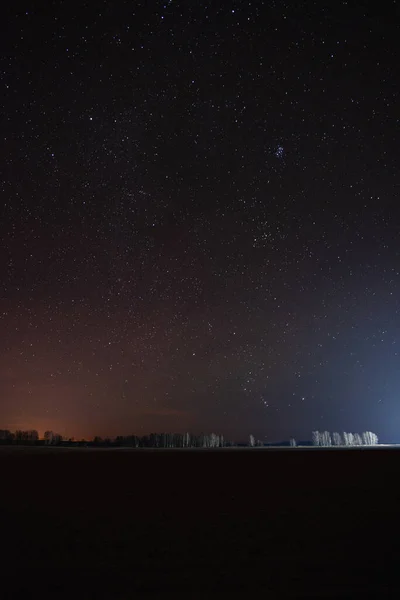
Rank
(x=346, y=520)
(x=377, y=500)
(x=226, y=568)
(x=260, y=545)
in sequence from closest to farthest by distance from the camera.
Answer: (x=226, y=568) → (x=260, y=545) → (x=346, y=520) → (x=377, y=500)

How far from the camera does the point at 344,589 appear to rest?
710 centimetres

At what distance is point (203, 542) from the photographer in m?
9.97

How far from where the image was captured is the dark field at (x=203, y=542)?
7426 millimetres

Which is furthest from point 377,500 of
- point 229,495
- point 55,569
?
point 55,569

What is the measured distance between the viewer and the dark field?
7426 millimetres

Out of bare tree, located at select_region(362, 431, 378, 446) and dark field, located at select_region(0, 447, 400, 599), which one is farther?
bare tree, located at select_region(362, 431, 378, 446)

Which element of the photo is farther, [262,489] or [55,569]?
[262,489]

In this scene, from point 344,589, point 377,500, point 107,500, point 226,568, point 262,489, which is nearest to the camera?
point 344,589

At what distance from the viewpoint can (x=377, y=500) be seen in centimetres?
1471

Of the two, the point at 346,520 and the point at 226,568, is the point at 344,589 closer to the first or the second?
the point at 226,568

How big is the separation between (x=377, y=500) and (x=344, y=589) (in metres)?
8.53

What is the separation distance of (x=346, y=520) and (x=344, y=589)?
16.9ft

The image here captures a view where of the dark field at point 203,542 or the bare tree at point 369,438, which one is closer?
the dark field at point 203,542

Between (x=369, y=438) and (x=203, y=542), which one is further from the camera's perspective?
(x=369, y=438)
